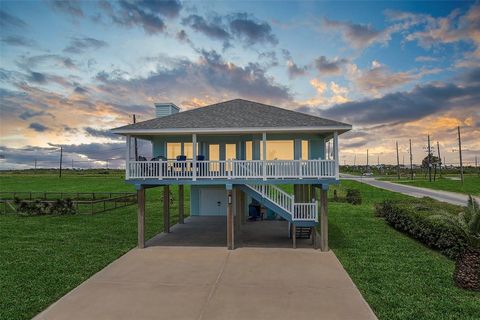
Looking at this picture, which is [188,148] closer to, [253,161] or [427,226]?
[253,161]

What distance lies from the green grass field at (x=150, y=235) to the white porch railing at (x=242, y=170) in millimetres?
3753

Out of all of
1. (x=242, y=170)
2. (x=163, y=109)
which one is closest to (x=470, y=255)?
(x=242, y=170)

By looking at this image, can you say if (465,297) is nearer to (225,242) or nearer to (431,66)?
(225,242)

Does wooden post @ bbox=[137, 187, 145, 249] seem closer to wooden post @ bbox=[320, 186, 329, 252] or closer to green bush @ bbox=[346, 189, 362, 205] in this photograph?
wooden post @ bbox=[320, 186, 329, 252]

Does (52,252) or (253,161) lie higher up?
(253,161)

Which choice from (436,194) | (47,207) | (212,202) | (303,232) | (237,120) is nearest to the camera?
(237,120)

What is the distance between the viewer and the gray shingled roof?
15.2m

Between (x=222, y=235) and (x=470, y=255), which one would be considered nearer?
(x=470, y=255)

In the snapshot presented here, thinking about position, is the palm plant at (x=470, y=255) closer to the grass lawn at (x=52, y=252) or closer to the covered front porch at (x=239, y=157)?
the covered front porch at (x=239, y=157)

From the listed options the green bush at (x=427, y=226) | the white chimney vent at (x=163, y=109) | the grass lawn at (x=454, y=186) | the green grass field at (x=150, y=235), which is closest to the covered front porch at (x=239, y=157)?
the white chimney vent at (x=163, y=109)

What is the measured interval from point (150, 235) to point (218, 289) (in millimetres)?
10139

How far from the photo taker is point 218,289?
10297 mm

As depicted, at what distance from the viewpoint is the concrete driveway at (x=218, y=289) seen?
28.3 ft

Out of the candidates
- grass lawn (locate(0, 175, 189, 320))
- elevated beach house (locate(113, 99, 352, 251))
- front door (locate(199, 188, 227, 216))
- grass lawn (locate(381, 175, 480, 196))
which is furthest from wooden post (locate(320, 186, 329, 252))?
grass lawn (locate(381, 175, 480, 196))
